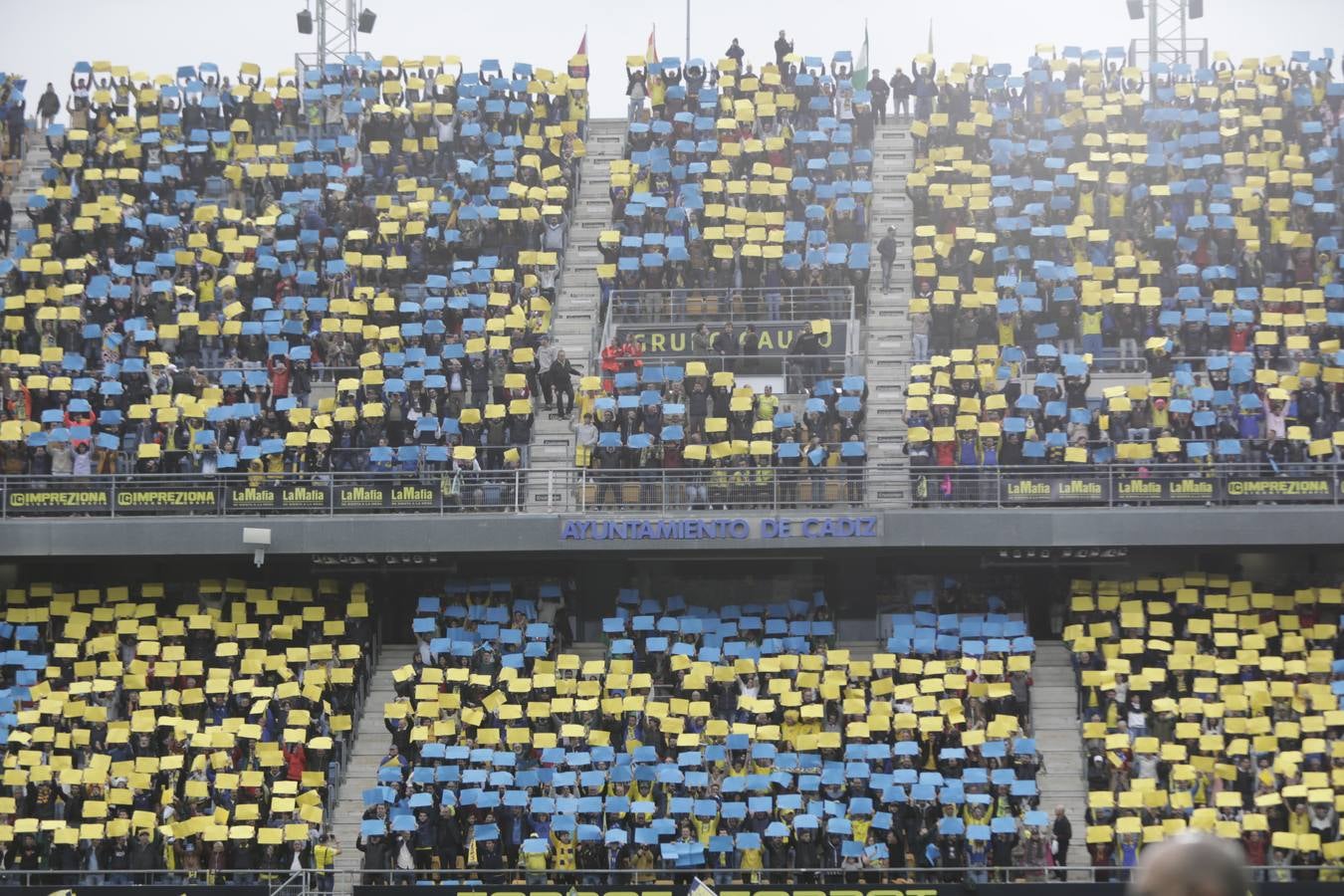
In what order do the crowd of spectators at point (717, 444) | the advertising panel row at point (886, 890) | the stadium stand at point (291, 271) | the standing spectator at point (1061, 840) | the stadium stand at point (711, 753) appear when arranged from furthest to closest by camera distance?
the stadium stand at point (291, 271), the crowd of spectators at point (717, 444), the stadium stand at point (711, 753), the standing spectator at point (1061, 840), the advertising panel row at point (886, 890)

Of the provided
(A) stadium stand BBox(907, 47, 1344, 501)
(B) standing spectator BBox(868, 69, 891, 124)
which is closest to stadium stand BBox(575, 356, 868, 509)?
(A) stadium stand BBox(907, 47, 1344, 501)

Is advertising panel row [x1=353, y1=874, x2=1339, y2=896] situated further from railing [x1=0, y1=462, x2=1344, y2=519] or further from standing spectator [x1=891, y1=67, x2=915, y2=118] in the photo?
standing spectator [x1=891, y1=67, x2=915, y2=118]

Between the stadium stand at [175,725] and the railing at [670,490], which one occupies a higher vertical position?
the railing at [670,490]

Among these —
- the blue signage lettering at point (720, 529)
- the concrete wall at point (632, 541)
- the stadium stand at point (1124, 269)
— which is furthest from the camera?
the stadium stand at point (1124, 269)

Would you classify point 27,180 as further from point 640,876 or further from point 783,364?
point 640,876

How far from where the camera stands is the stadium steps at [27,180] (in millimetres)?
39812

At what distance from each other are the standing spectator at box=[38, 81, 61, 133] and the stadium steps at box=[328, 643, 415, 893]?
17497 millimetres

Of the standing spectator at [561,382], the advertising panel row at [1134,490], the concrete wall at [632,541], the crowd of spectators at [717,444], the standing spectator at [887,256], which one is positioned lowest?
the concrete wall at [632,541]

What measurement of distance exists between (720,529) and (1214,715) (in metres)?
7.93

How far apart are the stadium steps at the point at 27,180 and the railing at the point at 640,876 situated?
17470mm

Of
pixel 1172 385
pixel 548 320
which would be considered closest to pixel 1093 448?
pixel 1172 385

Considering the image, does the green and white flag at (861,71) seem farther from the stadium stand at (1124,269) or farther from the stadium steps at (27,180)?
the stadium steps at (27,180)

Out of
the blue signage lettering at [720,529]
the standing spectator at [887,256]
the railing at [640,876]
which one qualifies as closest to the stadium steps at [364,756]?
the railing at [640,876]

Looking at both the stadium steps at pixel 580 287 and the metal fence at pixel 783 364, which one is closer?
the stadium steps at pixel 580 287
